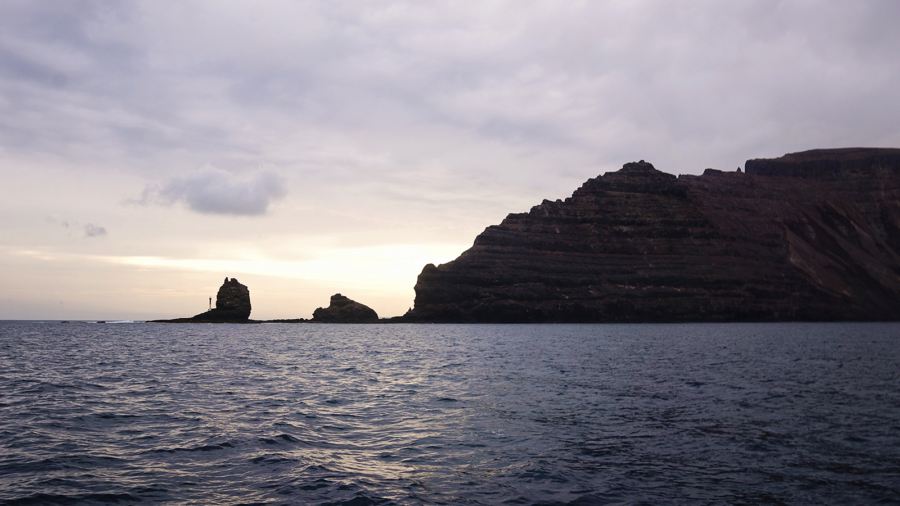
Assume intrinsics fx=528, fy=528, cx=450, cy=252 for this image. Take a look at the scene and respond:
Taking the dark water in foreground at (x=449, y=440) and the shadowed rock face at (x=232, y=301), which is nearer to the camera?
the dark water in foreground at (x=449, y=440)

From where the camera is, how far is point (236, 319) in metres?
199

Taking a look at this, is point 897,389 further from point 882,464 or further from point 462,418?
point 462,418

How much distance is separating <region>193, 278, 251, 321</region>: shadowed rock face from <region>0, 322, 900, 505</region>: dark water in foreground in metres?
171

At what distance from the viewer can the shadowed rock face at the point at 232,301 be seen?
7692 inches

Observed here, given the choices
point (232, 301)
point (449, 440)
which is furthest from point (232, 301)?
point (449, 440)

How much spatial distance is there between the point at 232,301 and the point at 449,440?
643ft

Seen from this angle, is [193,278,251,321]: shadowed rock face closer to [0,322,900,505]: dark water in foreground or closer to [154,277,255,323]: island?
[154,277,255,323]: island

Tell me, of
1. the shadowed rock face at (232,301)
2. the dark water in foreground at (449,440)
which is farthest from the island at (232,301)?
the dark water in foreground at (449,440)

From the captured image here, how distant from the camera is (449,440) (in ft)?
57.5

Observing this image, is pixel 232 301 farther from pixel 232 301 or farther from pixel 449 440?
pixel 449 440

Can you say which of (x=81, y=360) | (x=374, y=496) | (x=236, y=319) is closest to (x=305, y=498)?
(x=374, y=496)

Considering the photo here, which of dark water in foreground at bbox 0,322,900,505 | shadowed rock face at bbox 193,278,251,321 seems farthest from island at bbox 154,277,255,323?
dark water in foreground at bbox 0,322,900,505

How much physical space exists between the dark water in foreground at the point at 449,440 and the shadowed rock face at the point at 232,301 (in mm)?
171314

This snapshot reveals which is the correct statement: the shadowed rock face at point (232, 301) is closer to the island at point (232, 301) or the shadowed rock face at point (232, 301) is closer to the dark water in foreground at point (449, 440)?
the island at point (232, 301)
